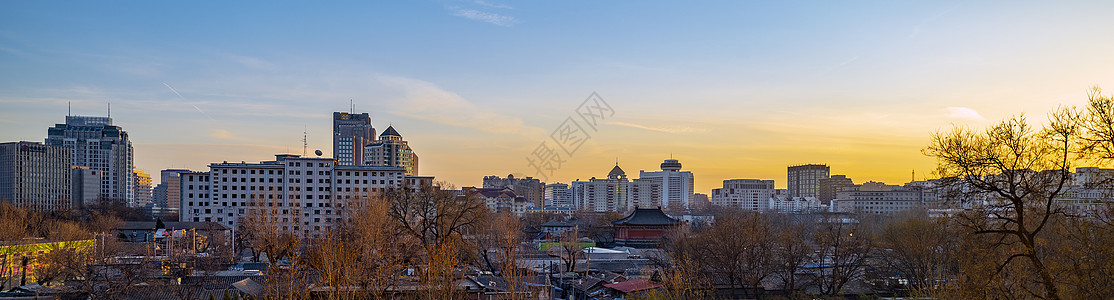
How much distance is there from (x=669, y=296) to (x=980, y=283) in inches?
340

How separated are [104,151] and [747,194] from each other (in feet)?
368

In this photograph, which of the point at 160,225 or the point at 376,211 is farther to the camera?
the point at 160,225

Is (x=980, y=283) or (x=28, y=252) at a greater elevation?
(x=980, y=283)

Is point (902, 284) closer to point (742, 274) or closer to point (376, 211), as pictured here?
point (742, 274)

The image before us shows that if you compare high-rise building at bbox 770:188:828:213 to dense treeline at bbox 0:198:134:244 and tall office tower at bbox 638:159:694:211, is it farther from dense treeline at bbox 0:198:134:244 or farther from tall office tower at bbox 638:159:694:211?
dense treeline at bbox 0:198:134:244

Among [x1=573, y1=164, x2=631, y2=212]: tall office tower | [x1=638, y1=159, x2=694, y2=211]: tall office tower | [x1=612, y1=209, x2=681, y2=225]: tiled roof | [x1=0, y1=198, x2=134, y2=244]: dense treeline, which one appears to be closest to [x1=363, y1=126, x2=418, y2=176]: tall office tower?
[x1=573, y1=164, x2=631, y2=212]: tall office tower

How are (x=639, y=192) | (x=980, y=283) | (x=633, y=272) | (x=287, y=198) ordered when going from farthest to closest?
(x=639, y=192)
(x=287, y=198)
(x=633, y=272)
(x=980, y=283)

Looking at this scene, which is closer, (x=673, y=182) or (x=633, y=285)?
(x=633, y=285)

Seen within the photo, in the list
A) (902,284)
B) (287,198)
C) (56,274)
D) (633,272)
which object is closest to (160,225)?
(287,198)

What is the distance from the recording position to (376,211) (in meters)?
26.3

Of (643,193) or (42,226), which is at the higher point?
(42,226)

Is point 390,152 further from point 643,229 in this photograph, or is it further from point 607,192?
point 643,229

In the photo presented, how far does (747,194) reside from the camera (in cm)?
15225

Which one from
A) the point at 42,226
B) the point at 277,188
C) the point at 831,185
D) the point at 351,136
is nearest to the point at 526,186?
the point at 351,136
